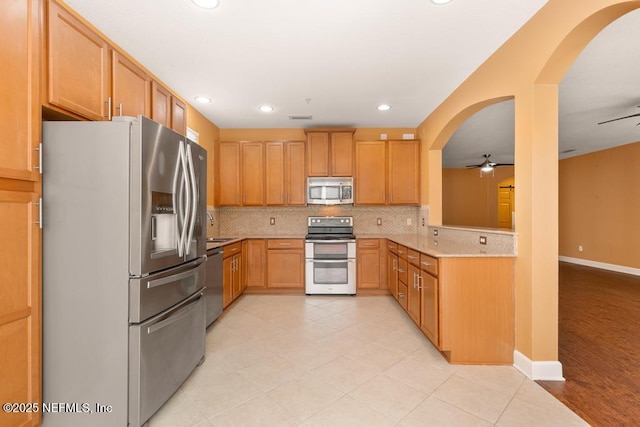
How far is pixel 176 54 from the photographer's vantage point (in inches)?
94.9

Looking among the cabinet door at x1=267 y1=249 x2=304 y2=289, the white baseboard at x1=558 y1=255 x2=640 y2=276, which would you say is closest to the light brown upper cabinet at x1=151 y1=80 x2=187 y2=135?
the cabinet door at x1=267 y1=249 x2=304 y2=289

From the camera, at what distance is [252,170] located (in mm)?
4430

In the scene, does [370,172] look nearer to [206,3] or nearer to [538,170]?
[538,170]

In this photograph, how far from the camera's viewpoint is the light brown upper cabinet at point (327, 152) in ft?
14.3

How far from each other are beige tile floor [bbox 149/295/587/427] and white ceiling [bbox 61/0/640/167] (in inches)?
108

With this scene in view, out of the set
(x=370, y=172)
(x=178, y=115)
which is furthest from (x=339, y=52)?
(x=370, y=172)

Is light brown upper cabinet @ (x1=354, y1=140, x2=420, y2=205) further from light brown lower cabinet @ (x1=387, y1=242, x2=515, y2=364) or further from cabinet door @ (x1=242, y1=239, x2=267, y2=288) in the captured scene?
light brown lower cabinet @ (x1=387, y1=242, x2=515, y2=364)

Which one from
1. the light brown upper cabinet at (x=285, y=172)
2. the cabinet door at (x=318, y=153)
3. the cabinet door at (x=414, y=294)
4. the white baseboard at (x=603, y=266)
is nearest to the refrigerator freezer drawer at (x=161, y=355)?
the cabinet door at (x=414, y=294)

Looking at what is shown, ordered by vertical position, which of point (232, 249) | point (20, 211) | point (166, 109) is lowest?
point (232, 249)

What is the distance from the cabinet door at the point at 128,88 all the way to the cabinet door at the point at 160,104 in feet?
0.17

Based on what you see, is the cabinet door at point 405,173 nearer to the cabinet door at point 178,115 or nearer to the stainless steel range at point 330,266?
the stainless steel range at point 330,266

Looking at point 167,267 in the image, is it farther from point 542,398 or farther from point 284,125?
point 284,125

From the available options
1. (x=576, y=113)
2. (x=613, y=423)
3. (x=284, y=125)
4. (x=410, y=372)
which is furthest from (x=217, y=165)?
(x=576, y=113)

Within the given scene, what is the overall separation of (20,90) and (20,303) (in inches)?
43.4
